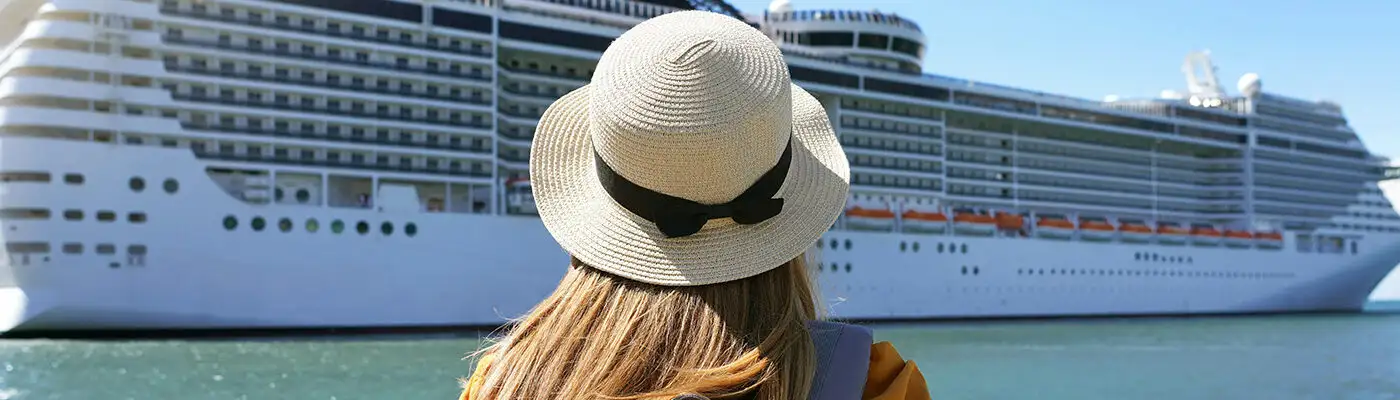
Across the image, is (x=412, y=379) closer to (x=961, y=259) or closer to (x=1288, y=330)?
(x=961, y=259)

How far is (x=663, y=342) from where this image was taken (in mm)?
1527

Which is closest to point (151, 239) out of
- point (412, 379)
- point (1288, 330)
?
point (412, 379)

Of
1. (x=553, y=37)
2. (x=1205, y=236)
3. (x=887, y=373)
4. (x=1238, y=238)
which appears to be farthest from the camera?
(x=1238, y=238)

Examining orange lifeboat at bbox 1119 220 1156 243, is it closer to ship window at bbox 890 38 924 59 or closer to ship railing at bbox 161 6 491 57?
ship window at bbox 890 38 924 59

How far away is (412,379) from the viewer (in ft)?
51.6

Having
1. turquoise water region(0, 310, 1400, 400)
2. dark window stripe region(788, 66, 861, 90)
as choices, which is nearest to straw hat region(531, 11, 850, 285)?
turquoise water region(0, 310, 1400, 400)

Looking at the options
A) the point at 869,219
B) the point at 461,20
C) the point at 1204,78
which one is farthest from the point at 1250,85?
the point at 461,20

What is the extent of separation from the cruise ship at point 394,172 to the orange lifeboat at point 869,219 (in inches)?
3.0

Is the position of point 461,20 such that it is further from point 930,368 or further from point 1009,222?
point 1009,222

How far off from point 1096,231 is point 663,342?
123 feet

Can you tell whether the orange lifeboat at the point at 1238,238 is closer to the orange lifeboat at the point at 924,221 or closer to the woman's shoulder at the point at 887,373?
the orange lifeboat at the point at 924,221

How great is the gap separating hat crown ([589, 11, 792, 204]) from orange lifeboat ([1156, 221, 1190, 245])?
39.4m

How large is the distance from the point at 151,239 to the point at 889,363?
72.7ft

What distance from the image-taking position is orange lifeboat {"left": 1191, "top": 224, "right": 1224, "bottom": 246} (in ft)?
131
